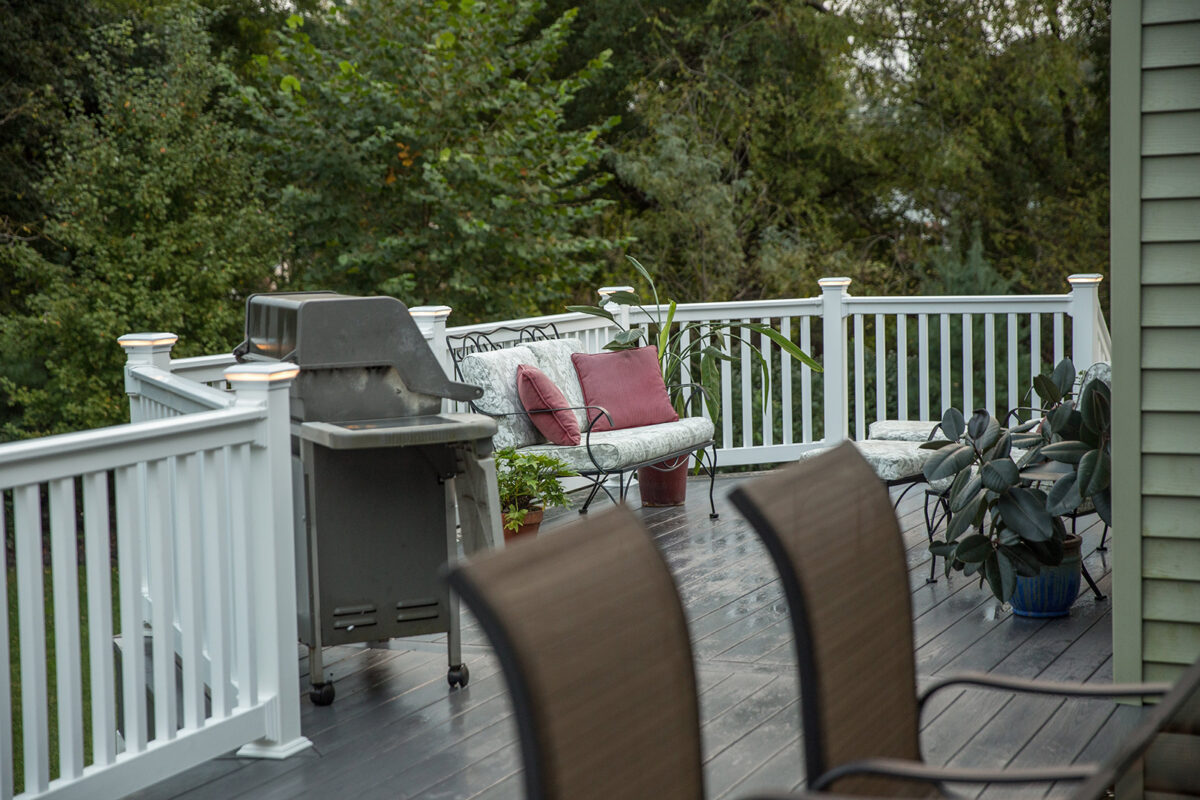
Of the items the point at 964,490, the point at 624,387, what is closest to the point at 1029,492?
the point at 964,490

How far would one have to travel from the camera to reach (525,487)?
5.33 meters

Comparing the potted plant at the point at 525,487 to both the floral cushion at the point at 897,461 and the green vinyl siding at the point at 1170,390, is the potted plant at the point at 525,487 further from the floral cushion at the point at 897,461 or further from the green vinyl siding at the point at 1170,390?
the green vinyl siding at the point at 1170,390

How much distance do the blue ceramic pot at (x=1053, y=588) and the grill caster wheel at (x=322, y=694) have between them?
7.80 feet

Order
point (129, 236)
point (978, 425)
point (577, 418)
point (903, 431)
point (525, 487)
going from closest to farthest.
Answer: point (978, 425), point (525, 487), point (903, 431), point (577, 418), point (129, 236)

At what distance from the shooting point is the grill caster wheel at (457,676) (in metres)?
3.82

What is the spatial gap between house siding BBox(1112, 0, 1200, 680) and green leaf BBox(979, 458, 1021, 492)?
0.79 m

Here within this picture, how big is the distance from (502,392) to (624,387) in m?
0.75

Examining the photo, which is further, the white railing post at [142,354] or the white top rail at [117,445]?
the white railing post at [142,354]

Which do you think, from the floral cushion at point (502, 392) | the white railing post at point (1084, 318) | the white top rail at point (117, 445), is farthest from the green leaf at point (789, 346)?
the white top rail at point (117, 445)

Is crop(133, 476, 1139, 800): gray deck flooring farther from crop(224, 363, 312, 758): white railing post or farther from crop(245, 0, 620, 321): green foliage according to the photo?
crop(245, 0, 620, 321): green foliage

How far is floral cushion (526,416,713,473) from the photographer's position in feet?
18.1

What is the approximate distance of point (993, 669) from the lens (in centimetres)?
384

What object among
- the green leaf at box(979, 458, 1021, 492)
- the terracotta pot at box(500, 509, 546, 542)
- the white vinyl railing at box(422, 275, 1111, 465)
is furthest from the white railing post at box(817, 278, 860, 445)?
the green leaf at box(979, 458, 1021, 492)

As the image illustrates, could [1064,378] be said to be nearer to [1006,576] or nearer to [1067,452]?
[1067,452]
